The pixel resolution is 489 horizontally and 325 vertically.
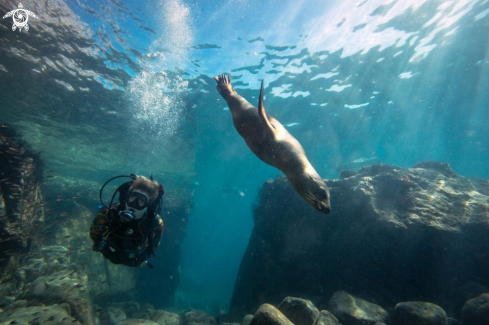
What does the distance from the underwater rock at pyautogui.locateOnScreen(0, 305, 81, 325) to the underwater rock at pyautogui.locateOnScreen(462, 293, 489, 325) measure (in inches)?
367

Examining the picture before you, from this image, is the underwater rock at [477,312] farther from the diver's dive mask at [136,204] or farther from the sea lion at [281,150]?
the diver's dive mask at [136,204]

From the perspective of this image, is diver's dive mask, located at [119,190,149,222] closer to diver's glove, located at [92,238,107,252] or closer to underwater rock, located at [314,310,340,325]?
diver's glove, located at [92,238,107,252]

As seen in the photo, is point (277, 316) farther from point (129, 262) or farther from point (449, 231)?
point (449, 231)

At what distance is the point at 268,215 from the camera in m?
11.0

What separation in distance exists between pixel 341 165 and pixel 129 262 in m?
30.5

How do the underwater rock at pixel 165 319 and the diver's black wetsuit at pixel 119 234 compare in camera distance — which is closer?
the diver's black wetsuit at pixel 119 234

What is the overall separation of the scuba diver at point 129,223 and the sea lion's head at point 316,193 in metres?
2.84

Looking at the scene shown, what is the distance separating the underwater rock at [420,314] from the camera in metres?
4.77

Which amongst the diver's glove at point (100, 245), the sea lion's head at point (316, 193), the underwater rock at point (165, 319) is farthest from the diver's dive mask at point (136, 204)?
the underwater rock at point (165, 319)

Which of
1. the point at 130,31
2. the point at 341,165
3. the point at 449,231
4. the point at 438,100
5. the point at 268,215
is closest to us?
the point at 449,231

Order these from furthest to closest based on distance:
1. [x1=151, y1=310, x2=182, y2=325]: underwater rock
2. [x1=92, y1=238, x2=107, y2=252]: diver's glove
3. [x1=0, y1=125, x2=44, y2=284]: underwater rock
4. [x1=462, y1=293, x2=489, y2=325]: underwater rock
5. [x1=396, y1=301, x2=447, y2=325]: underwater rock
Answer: [x1=151, y1=310, x2=182, y2=325]: underwater rock < [x1=0, y1=125, x2=44, y2=284]: underwater rock < [x1=462, y1=293, x2=489, y2=325]: underwater rock < [x1=396, y1=301, x2=447, y2=325]: underwater rock < [x1=92, y1=238, x2=107, y2=252]: diver's glove

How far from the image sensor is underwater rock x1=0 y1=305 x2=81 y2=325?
498 cm

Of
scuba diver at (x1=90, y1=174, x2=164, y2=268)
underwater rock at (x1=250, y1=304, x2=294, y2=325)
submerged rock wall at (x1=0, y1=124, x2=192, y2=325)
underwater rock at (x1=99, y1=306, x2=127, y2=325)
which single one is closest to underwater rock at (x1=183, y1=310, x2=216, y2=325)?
submerged rock wall at (x1=0, y1=124, x2=192, y2=325)

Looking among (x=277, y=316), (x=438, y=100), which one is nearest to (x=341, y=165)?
(x=438, y=100)
